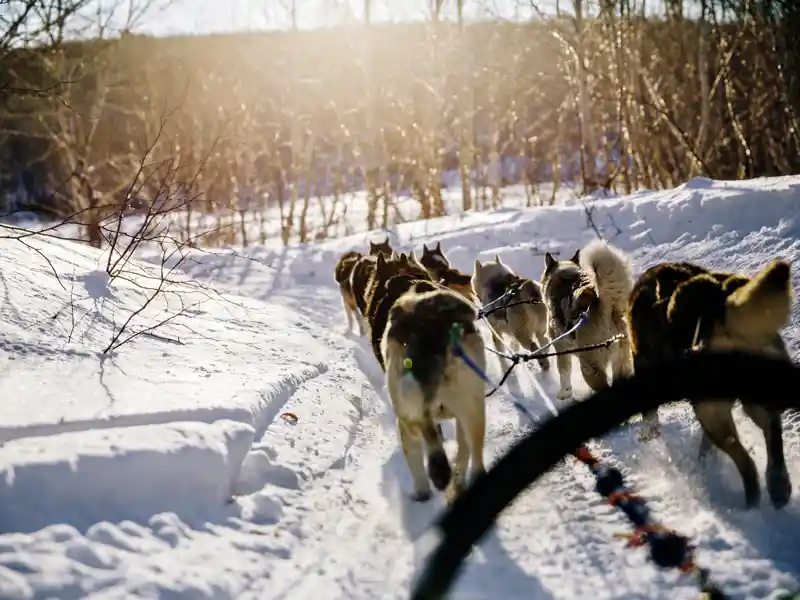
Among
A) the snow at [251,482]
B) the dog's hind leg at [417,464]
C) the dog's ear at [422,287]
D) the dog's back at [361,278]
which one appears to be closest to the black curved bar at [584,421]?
the snow at [251,482]

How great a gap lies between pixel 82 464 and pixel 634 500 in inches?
125

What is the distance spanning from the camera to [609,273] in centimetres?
558

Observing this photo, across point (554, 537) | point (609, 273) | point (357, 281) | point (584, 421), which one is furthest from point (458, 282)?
point (584, 421)

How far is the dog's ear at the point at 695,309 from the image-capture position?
345 centimetres

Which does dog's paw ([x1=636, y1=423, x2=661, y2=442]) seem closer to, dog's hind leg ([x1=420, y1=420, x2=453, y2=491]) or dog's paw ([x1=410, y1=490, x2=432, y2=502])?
dog's paw ([x1=410, y1=490, x2=432, y2=502])

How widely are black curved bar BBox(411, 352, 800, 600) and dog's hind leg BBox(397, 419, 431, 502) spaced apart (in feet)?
10.1

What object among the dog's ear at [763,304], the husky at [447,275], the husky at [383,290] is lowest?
the husky at [447,275]

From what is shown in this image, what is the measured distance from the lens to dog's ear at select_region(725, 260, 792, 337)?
275 centimetres

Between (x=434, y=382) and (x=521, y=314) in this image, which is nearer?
(x=434, y=382)

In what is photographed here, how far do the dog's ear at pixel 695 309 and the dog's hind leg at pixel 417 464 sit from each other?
1739mm

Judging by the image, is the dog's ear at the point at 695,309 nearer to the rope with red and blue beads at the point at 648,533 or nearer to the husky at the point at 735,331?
the husky at the point at 735,331

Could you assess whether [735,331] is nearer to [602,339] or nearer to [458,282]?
[602,339]

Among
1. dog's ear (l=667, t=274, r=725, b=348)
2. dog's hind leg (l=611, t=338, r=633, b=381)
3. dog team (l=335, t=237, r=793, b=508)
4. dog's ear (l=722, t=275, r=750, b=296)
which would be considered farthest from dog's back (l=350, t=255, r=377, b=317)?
dog's ear (l=722, t=275, r=750, b=296)

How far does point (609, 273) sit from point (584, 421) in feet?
15.8
